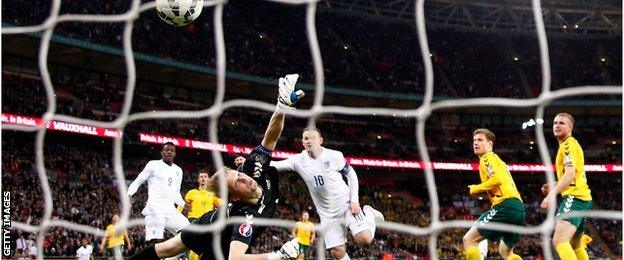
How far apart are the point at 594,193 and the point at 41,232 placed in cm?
3130

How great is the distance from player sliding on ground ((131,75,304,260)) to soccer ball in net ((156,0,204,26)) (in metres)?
1.38

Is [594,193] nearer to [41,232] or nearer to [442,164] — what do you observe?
[442,164]

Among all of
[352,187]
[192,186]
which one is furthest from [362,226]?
[192,186]

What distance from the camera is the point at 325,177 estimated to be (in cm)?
672

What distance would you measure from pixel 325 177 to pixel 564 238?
2.16 metres

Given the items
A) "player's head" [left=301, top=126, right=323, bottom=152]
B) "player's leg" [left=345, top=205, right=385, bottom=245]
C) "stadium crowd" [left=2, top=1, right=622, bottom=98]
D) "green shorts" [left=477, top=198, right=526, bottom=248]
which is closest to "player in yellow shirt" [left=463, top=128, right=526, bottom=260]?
"green shorts" [left=477, top=198, right=526, bottom=248]

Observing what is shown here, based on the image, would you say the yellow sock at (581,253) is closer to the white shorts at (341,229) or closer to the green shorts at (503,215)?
the green shorts at (503,215)

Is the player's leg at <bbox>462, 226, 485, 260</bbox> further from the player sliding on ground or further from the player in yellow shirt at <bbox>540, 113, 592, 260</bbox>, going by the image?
the player sliding on ground

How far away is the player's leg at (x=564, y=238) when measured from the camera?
18.2 feet

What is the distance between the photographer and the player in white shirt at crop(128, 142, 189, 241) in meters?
8.05

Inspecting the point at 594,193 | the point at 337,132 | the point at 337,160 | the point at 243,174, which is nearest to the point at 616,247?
the point at 594,193

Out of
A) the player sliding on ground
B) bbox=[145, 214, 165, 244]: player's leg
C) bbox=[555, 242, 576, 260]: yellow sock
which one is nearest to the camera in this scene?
the player sliding on ground

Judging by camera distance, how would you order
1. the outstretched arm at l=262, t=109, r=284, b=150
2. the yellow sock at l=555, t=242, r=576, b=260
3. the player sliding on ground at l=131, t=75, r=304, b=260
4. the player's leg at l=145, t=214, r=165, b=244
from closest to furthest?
the player sliding on ground at l=131, t=75, r=304, b=260 → the outstretched arm at l=262, t=109, r=284, b=150 → the yellow sock at l=555, t=242, r=576, b=260 → the player's leg at l=145, t=214, r=165, b=244

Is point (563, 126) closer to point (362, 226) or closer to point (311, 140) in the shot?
point (362, 226)
